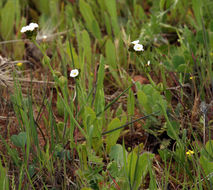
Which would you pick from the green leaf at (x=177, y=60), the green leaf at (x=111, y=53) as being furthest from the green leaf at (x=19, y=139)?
the green leaf at (x=177, y=60)

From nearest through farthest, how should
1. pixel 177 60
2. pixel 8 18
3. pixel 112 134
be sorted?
1. pixel 112 134
2. pixel 177 60
3. pixel 8 18

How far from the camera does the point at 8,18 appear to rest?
264 cm

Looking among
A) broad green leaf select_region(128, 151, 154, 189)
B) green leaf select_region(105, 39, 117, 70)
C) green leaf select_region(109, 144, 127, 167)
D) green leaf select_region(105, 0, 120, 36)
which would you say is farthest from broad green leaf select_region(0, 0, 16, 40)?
broad green leaf select_region(128, 151, 154, 189)

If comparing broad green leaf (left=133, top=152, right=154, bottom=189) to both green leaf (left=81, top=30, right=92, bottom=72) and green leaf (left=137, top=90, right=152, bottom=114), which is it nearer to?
green leaf (left=137, top=90, right=152, bottom=114)

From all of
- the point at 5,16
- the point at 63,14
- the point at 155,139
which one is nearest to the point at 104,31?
the point at 63,14

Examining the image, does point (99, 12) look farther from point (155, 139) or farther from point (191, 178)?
point (191, 178)

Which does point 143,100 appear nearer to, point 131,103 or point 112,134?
point 131,103

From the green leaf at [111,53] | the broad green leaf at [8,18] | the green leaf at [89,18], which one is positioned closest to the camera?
the green leaf at [111,53]

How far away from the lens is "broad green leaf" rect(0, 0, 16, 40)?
104 inches

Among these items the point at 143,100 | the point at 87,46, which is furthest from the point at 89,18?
the point at 143,100

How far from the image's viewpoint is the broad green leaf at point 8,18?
104 inches

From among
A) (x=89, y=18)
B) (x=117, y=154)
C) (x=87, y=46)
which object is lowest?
(x=117, y=154)

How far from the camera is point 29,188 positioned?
4.59ft

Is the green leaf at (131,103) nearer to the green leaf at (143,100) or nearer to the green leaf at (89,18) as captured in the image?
the green leaf at (143,100)
